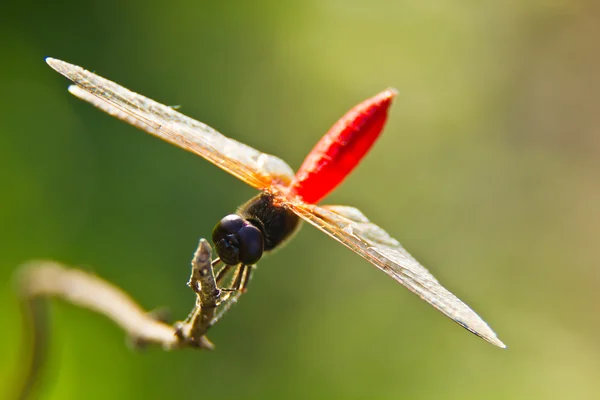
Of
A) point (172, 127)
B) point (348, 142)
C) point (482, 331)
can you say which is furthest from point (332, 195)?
point (482, 331)

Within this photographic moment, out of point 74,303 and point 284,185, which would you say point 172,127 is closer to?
point 284,185

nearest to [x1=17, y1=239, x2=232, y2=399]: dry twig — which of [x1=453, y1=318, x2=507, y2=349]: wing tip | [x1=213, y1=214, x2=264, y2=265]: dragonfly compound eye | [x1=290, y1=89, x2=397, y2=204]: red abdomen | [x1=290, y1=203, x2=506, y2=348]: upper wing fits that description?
[x1=213, y1=214, x2=264, y2=265]: dragonfly compound eye

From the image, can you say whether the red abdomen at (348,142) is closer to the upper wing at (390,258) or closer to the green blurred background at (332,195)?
the upper wing at (390,258)

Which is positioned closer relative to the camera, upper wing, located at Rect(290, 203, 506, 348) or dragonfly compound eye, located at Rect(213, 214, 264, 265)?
upper wing, located at Rect(290, 203, 506, 348)

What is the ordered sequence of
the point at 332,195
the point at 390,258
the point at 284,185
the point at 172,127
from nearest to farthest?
the point at 390,258 → the point at 172,127 → the point at 284,185 → the point at 332,195

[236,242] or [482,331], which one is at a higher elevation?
[482,331]

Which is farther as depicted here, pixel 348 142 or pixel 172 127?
pixel 348 142

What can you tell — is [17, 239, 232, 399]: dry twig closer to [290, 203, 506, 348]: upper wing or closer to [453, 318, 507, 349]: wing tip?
[290, 203, 506, 348]: upper wing
